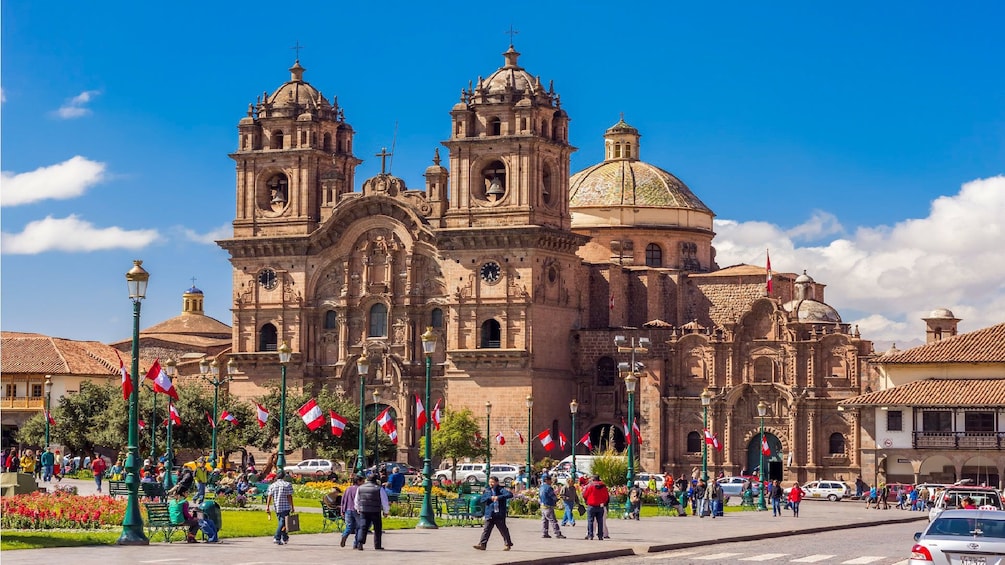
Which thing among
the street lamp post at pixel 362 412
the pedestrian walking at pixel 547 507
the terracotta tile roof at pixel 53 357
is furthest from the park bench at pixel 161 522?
the terracotta tile roof at pixel 53 357

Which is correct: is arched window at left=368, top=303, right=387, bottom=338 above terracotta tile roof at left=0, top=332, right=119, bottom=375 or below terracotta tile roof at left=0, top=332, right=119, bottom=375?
above

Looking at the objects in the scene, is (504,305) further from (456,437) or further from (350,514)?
(350,514)

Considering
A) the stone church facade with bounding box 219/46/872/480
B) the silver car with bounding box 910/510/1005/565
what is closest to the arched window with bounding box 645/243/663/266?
the stone church facade with bounding box 219/46/872/480

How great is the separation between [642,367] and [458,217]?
35.7 feet

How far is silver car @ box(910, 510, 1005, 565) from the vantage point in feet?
79.0

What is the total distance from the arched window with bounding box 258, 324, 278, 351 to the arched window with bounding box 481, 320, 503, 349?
36.4 ft

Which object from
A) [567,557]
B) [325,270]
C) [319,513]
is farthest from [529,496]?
[325,270]

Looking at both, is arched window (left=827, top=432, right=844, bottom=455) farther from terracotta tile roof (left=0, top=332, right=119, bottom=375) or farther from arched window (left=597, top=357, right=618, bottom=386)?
terracotta tile roof (left=0, top=332, right=119, bottom=375)

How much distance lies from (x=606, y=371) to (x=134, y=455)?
53.2 metres

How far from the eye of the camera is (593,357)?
85312 mm

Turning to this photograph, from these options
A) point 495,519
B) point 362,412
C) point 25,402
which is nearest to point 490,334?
point 25,402

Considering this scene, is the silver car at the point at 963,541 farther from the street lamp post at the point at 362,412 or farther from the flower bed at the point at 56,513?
the street lamp post at the point at 362,412

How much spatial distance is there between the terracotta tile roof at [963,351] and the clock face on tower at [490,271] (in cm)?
1740

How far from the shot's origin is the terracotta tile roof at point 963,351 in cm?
7588
